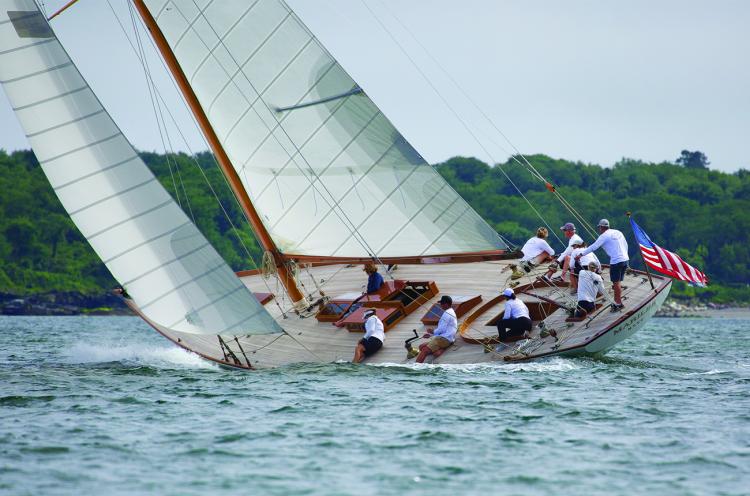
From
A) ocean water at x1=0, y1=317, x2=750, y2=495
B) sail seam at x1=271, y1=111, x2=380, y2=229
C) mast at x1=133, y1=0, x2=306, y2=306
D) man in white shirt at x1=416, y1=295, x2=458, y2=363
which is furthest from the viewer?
sail seam at x1=271, y1=111, x2=380, y2=229

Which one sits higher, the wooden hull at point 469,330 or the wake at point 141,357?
the wooden hull at point 469,330

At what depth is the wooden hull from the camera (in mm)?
17828

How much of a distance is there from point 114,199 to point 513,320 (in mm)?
6147

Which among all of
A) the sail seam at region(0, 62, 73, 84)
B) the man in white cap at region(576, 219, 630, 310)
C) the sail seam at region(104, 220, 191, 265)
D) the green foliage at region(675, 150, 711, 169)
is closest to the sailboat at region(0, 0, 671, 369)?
the man in white cap at region(576, 219, 630, 310)

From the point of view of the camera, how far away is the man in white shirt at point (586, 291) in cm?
1878

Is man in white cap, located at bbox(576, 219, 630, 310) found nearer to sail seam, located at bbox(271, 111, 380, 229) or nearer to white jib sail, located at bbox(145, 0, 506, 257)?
white jib sail, located at bbox(145, 0, 506, 257)

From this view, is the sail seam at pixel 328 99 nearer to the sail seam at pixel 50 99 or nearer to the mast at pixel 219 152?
the mast at pixel 219 152

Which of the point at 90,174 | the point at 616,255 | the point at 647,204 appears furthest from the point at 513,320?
the point at 647,204

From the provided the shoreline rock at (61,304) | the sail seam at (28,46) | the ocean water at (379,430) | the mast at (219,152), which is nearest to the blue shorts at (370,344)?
the ocean water at (379,430)

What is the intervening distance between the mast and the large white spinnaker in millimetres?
2928

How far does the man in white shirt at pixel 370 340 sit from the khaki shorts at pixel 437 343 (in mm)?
883

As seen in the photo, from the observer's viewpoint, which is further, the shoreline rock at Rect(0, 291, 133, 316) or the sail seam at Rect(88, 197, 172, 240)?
the shoreline rock at Rect(0, 291, 133, 316)

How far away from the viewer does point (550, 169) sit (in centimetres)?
10644

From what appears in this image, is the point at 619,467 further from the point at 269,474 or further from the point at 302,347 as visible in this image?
the point at 302,347
